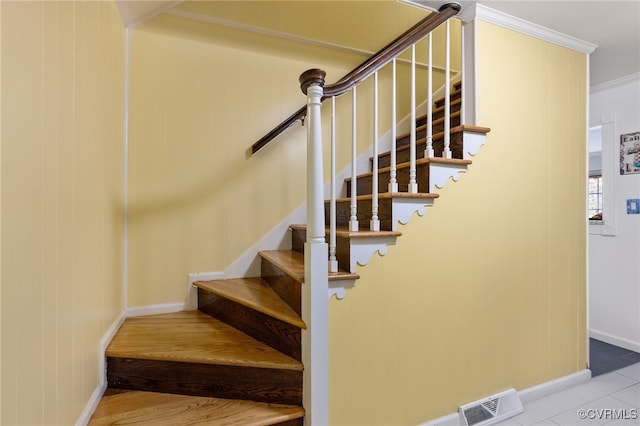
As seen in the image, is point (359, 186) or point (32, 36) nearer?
point (32, 36)

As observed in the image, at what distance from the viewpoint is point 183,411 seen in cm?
140

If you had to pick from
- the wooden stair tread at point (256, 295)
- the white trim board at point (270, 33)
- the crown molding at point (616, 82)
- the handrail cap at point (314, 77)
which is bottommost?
the wooden stair tread at point (256, 295)

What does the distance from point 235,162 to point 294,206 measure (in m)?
0.53

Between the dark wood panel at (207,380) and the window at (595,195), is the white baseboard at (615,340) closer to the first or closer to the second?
the dark wood panel at (207,380)

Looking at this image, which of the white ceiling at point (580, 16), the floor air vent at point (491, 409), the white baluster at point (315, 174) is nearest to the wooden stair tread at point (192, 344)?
the white baluster at point (315, 174)

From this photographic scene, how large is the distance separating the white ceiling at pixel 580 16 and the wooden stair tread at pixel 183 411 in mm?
2005

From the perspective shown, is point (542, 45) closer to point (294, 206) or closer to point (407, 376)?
point (294, 206)

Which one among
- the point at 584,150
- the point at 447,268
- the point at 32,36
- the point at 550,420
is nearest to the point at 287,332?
the point at 447,268

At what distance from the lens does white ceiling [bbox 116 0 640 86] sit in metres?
1.84

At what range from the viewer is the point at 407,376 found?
1.68 metres

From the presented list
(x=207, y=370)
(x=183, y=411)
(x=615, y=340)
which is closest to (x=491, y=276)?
(x=207, y=370)

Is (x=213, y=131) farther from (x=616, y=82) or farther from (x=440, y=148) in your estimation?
(x=616, y=82)

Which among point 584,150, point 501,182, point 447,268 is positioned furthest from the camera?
point 584,150

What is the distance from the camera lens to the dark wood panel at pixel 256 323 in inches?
60.9
